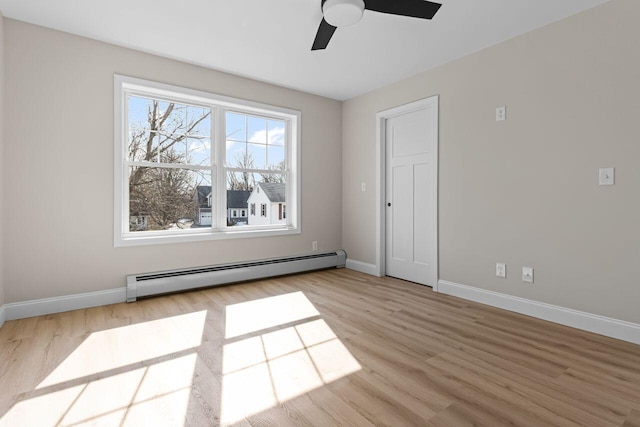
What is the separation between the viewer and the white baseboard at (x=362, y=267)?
464 cm

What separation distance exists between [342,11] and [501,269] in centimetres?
272

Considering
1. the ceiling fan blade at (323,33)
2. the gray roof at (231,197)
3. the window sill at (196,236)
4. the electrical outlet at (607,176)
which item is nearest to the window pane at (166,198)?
the gray roof at (231,197)

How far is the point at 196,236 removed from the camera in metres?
3.83

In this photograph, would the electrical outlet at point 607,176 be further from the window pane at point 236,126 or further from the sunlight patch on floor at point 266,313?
the window pane at point 236,126

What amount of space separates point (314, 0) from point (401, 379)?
2748mm

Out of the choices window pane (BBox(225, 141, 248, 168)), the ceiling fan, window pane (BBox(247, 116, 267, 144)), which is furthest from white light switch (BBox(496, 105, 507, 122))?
window pane (BBox(225, 141, 248, 168))

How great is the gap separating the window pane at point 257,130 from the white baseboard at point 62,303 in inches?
93.4

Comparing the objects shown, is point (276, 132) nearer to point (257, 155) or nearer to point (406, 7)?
point (257, 155)

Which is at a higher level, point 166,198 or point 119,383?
point 166,198

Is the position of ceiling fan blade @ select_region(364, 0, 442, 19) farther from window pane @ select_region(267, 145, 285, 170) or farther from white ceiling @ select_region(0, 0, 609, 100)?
window pane @ select_region(267, 145, 285, 170)

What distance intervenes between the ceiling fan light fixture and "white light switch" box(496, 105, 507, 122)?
175cm

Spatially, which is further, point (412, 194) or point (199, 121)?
point (412, 194)

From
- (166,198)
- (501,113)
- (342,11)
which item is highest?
(342,11)

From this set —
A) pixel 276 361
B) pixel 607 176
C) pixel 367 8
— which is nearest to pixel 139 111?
pixel 367 8
